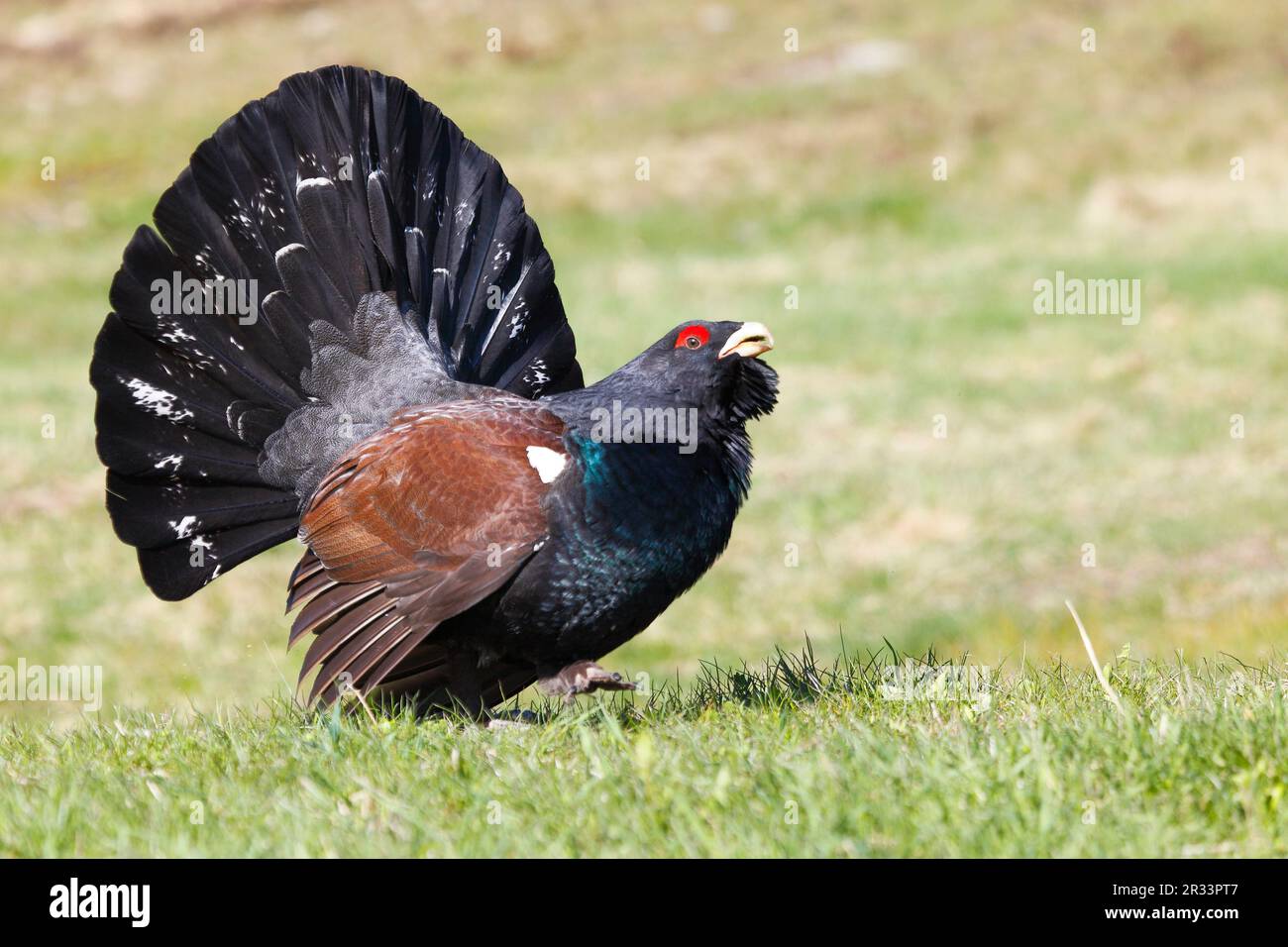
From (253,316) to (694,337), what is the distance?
2.49 meters

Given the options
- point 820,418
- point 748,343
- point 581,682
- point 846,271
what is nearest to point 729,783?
point 581,682

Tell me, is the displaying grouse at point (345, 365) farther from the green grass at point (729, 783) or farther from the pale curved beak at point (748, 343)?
the green grass at point (729, 783)

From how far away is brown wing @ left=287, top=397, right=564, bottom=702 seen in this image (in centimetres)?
591

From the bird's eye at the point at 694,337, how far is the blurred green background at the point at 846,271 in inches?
104

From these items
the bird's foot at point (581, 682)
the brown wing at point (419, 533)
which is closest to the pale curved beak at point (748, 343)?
the brown wing at point (419, 533)

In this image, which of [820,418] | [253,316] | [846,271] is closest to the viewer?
[253,316]

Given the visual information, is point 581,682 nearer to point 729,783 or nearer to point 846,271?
point 729,783

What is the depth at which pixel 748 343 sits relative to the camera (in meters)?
6.26

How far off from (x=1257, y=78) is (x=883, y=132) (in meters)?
8.55

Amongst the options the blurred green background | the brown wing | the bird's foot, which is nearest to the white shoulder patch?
the brown wing

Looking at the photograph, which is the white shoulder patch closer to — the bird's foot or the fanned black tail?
the bird's foot

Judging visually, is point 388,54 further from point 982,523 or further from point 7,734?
point 7,734

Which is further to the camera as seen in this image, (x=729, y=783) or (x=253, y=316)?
(x=253, y=316)
